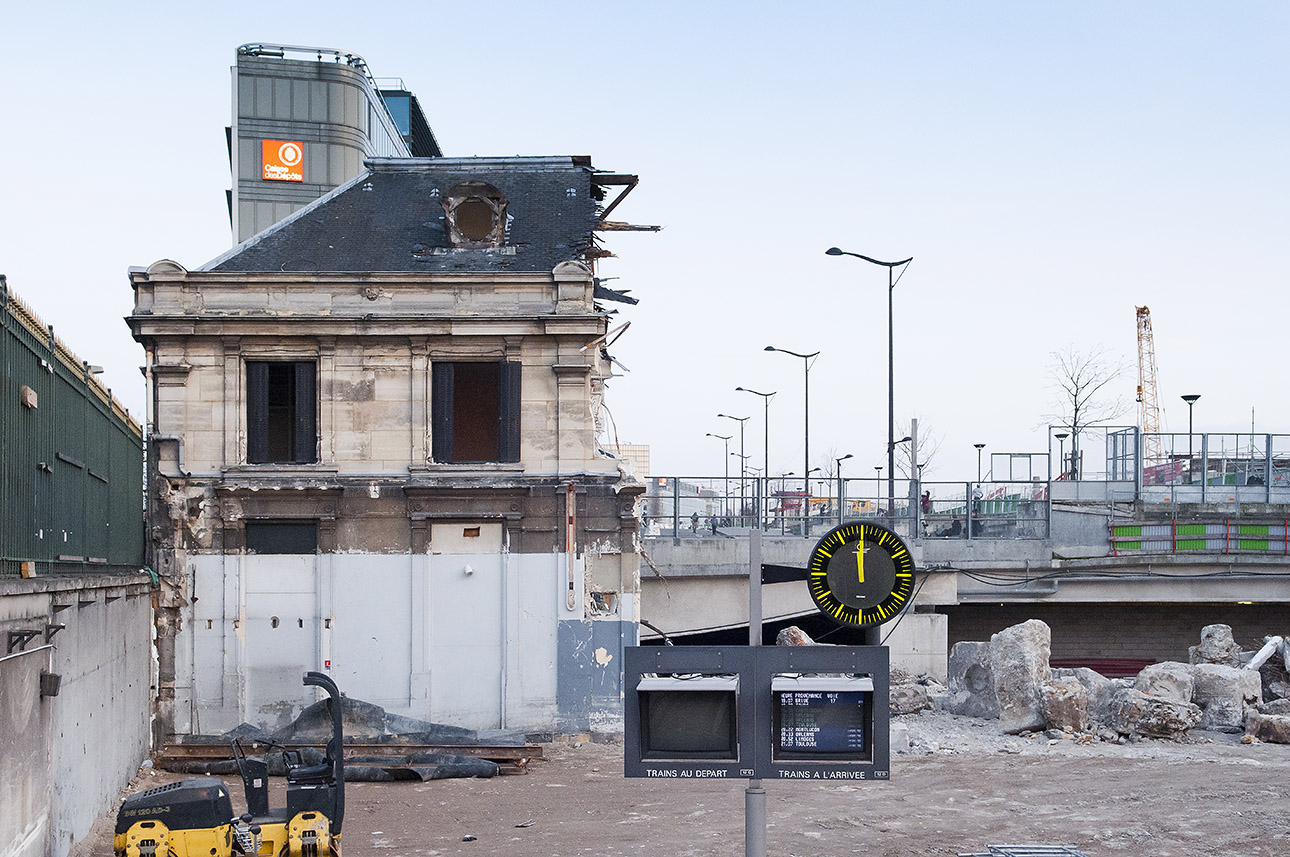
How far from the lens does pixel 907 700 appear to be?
2466cm

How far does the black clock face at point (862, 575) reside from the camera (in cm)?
809

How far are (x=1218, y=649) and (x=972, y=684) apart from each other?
653cm

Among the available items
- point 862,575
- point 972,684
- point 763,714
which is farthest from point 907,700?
point 862,575

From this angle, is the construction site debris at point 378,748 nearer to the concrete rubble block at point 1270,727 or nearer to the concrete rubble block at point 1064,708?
the concrete rubble block at point 1064,708

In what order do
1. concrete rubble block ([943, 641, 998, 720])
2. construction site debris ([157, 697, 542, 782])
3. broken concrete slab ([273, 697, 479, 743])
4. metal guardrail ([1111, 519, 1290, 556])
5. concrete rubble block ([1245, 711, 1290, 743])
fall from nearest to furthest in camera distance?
construction site debris ([157, 697, 542, 782]), concrete rubble block ([1245, 711, 1290, 743]), broken concrete slab ([273, 697, 479, 743]), concrete rubble block ([943, 641, 998, 720]), metal guardrail ([1111, 519, 1290, 556])

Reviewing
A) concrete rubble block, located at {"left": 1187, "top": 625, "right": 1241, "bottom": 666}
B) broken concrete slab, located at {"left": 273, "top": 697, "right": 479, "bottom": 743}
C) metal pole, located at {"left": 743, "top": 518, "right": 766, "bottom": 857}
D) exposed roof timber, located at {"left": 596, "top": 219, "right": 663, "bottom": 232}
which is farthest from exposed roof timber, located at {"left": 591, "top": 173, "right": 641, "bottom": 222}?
metal pole, located at {"left": 743, "top": 518, "right": 766, "bottom": 857}

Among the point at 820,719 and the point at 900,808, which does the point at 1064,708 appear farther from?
the point at 820,719

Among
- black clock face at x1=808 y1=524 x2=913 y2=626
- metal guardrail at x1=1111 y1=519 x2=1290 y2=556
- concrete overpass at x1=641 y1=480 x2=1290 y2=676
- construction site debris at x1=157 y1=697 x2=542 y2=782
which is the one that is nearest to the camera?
black clock face at x1=808 y1=524 x2=913 y2=626

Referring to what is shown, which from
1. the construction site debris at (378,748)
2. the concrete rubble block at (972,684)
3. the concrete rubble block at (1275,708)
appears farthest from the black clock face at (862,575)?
the concrete rubble block at (1275,708)

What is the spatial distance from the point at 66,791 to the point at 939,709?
1702cm

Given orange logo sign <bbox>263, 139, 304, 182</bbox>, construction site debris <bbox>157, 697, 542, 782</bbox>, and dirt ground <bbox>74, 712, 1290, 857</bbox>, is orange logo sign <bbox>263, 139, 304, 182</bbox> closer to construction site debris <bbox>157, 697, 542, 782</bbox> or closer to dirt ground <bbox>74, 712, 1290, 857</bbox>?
construction site debris <bbox>157, 697, 542, 782</bbox>

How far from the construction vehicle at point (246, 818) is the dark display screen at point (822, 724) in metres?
4.13

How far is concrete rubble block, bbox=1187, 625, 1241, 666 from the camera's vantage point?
2697 cm

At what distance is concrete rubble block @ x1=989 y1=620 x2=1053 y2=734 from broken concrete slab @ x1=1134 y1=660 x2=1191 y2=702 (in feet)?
5.90
